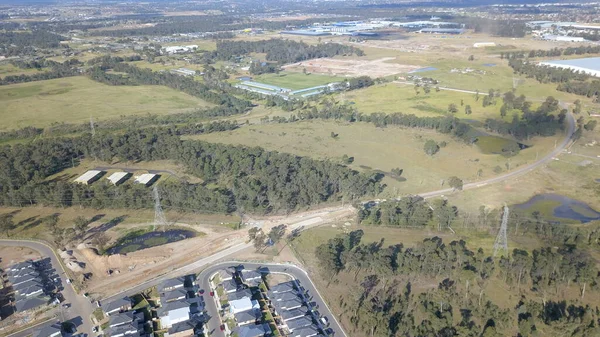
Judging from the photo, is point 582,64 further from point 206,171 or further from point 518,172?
point 206,171

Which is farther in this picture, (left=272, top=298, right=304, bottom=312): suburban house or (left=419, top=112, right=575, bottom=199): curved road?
(left=419, top=112, right=575, bottom=199): curved road

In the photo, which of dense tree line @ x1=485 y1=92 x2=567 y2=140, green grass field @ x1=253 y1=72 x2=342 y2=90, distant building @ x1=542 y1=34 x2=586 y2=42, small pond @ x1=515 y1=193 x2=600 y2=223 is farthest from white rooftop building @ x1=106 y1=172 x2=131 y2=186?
distant building @ x1=542 y1=34 x2=586 y2=42

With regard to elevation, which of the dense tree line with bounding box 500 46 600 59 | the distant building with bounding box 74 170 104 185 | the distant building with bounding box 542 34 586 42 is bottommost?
the distant building with bounding box 74 170 104 185

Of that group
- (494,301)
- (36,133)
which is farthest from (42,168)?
(494,301)

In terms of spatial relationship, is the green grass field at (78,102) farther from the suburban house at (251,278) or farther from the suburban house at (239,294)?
the suburban house at (239,294)

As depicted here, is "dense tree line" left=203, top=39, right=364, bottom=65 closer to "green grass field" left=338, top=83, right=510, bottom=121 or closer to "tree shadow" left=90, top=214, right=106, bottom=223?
"green grass field" left=338, top=83, right=510, bottom=121

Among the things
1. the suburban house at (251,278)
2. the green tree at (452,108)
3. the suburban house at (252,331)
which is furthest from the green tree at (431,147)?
the suburban house at (252,331)

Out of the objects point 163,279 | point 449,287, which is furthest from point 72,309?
point 449,287
